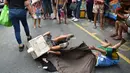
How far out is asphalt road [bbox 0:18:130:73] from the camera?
4.89 m

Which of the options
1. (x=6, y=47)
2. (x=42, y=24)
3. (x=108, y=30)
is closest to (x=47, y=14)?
(x=42, y=24)

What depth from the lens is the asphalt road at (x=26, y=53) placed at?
4887mm

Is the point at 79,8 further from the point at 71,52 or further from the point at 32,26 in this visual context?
the point at 71,52

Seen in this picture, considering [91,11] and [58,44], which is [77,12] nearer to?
[91,11]

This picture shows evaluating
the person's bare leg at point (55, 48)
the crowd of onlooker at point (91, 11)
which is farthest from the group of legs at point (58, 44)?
the crowd of onlooker at point (91, 11)

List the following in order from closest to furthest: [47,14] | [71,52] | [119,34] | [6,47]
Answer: [71,52] < [6,47] < [119,34] < [47,14]

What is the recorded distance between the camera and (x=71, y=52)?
4.93 m

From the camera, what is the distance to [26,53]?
229 inches

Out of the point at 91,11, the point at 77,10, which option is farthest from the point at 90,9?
the point at 77,10

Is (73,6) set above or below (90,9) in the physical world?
above

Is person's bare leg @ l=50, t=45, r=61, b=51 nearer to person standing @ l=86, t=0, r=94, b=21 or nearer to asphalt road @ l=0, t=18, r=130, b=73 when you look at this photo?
asphalt road @ l=0, t=18, r=130, b=73

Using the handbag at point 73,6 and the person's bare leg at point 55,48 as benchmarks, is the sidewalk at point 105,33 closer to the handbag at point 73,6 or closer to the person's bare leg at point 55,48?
the handbag at point 73,6

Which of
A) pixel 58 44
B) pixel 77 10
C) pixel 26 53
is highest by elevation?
pixel 58 44

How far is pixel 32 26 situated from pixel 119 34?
3.65m
